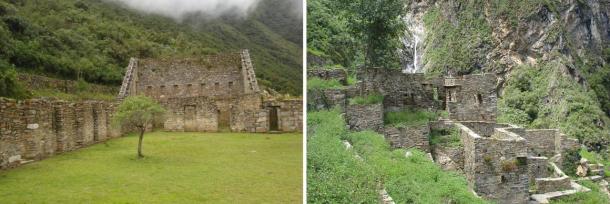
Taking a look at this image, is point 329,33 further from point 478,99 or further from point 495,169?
point 478,99

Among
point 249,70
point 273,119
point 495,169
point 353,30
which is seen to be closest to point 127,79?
point 273,119

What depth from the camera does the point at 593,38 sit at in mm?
19625

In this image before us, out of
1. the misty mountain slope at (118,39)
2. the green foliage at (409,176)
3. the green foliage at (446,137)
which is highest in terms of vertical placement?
the misty mountain slope at (118,39)

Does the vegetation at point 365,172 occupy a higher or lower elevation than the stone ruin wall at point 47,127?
lower

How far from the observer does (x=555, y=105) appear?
1520cm

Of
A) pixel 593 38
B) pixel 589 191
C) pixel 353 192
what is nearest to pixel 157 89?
pixel 353 192

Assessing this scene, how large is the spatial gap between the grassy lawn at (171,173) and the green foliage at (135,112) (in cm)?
18

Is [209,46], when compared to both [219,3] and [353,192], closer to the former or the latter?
[219,3]

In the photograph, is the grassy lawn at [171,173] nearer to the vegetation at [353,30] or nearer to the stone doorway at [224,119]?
the stone doorway at [224,119]

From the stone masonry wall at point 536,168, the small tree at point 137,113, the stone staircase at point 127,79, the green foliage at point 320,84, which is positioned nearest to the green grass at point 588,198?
the stone masonry wall at point 536,168

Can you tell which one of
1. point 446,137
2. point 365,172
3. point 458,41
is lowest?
point 365,172

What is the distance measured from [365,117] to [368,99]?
0.28m

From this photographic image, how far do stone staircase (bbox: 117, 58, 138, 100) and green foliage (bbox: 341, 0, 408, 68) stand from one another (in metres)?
2.69

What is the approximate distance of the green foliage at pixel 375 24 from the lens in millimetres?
6625
